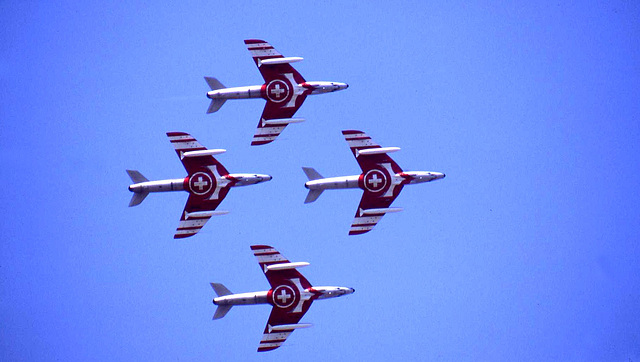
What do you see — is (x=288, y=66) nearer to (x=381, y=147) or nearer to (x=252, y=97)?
(x=252, y=97)

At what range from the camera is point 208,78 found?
181 ft

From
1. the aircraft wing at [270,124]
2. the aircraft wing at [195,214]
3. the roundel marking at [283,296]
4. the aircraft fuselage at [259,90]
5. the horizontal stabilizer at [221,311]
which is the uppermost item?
the aircraft fuselage at [259,90]

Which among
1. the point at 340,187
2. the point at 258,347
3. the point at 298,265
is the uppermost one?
the point at 340,187

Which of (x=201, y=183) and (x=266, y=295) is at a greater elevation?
(x=201, y=183)

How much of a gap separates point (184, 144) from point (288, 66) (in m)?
6.30

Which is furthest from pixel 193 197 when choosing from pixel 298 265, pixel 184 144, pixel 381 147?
pixel 381 147

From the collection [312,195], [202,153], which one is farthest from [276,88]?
[312,195]

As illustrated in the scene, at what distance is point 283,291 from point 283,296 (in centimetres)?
24

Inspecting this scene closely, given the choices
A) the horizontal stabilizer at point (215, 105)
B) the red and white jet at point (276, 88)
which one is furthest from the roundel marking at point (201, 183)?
the horizontal stabilizer at point (215, 105)

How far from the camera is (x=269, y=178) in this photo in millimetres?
54906

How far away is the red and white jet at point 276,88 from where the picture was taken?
5544 centimetres

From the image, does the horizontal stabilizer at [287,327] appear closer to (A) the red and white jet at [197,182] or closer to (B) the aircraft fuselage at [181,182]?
(A) the red and white jet at [197,182]

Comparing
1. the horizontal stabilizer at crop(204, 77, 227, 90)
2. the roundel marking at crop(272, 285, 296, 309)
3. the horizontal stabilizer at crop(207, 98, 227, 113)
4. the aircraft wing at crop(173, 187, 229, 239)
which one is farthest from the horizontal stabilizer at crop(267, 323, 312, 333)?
the horizontal stabilizer at crop(204, 77, 227, 90)

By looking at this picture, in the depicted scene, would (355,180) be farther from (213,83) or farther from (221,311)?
(221,311)
